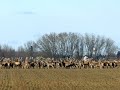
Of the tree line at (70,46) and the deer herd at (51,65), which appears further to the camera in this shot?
the tree line at (70,46)

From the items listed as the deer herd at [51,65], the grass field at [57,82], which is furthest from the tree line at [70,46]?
the grass field at [57,82]

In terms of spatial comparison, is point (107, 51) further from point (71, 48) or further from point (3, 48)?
point (3, 48)

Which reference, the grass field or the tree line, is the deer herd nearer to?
the grass field

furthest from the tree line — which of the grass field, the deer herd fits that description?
the grass field

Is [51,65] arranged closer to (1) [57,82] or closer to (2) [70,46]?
(1) [57,82]

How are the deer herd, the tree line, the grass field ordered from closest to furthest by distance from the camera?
the grass field → the deer herd → the tree line

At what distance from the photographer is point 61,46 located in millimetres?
143375

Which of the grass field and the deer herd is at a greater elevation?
the deer herd

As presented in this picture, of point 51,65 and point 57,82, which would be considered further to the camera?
point 51,65

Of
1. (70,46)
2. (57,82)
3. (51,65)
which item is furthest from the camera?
(70,46)

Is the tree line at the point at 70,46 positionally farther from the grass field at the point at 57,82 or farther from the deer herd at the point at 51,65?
the grass field at the point at 57,82

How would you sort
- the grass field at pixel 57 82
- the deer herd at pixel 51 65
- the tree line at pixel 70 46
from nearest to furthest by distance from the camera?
the grass field at pixel 57 82 → the deer herd at pixel 51 65 → the tree line at pixel 70 46

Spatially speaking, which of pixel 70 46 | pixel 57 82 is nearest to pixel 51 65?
pixel 57 82

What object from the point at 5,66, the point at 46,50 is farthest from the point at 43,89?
the point at 46,50
